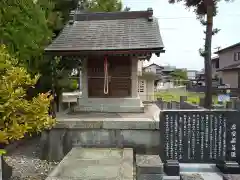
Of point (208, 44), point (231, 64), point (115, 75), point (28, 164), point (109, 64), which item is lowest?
point (28, 164)

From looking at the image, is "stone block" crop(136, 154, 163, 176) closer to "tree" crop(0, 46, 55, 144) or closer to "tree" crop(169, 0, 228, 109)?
"tree" crop(0, 46, 55, 144)

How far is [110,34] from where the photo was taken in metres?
9.53

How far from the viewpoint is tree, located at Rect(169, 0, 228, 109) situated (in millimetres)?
15286

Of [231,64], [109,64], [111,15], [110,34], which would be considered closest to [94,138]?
[109,64]

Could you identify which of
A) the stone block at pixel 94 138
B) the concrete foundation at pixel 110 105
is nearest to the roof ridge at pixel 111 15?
the concrete foundation at pixel 110 105

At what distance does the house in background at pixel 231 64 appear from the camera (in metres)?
34.3

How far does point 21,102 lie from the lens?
4.72 m

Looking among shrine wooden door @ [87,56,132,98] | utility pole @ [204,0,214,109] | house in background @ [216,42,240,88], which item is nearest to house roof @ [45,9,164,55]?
shrine wooden door @ [87,56,132,98]

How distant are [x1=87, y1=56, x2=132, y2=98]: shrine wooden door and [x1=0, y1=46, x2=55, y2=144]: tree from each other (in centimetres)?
474

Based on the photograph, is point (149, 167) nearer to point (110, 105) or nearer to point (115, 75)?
point (110, 105)

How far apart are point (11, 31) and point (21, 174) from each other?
3.59 metres

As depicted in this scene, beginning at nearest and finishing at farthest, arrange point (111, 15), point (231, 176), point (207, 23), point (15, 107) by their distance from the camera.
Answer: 1. point (15, 107)
2. point (231, 176)
3. point (111, 15)
4. point (207, 23)

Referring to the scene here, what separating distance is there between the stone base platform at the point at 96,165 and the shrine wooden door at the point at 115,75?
304 cm

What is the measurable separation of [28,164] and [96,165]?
2758 millimetres
